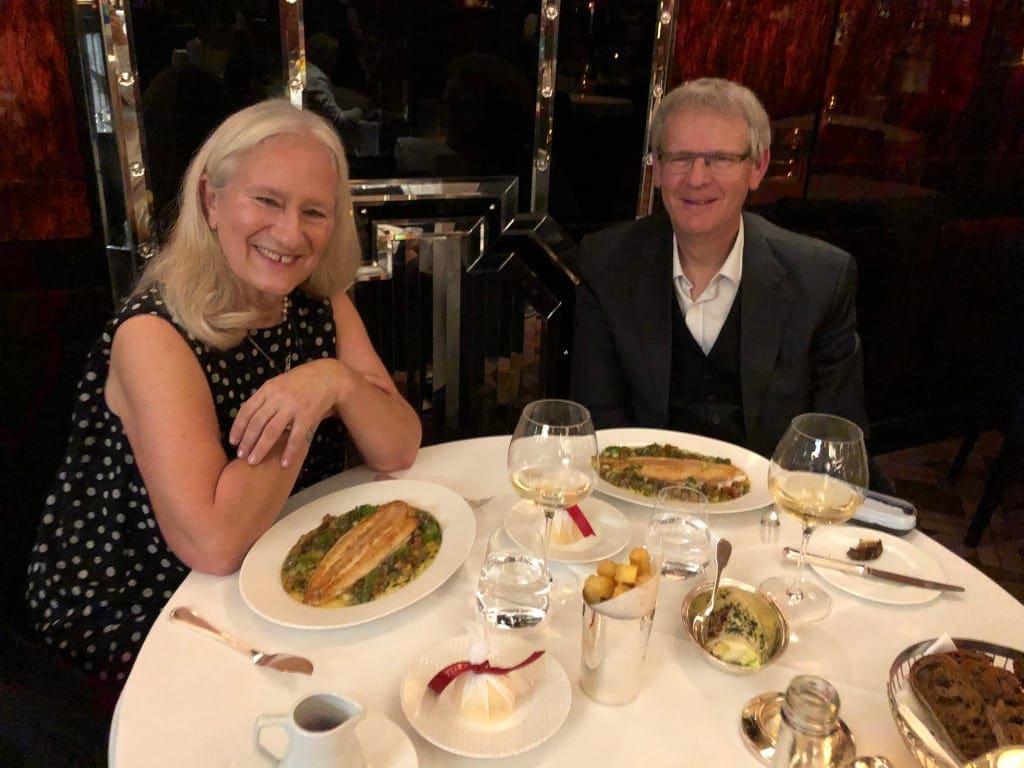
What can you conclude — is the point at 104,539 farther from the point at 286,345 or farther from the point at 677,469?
the point at 677,469

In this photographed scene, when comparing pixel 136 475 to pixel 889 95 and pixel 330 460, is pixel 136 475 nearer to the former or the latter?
pixel 330 460

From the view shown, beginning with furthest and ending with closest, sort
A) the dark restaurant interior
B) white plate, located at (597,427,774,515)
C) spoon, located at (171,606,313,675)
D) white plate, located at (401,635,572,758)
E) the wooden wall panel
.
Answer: the dark restaurant interior < the wooden wall panel < white plate, located at (597,427,774,515) < spoon, located at (171,606,313,675) < white plate, located at (401,635,572,758)

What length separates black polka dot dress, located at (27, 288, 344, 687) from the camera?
53.9 inches

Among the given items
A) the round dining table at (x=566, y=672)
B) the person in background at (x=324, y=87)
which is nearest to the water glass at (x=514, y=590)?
the round dining table at (x=566, y=672)

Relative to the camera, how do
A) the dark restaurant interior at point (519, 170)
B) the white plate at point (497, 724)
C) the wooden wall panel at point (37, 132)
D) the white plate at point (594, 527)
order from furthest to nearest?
the dark restaurant interior at point (519, 170) < the wooden wall panel at point (37, 132) < the white plate at point (594, 527) < the white plate at point (497, 724)

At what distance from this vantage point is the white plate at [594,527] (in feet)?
4.04

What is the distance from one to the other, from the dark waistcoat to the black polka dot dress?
124 cm

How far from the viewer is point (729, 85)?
2139 millimetres

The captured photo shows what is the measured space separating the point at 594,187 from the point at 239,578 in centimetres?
201

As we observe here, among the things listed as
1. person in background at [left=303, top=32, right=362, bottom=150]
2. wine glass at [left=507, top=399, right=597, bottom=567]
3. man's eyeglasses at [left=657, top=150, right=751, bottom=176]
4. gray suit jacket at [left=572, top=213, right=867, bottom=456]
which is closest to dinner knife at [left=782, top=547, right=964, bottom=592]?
wine glass at [left=507, top=399, right=597, bottom=567]

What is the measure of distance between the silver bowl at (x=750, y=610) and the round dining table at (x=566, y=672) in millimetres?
20

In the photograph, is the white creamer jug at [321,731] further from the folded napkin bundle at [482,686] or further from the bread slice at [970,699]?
the bread slice at [970,699]

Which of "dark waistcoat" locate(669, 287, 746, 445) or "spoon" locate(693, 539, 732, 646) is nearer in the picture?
"spoon" locate(693, 539, 732, 646)

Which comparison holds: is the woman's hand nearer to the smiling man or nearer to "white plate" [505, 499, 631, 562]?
"white plate" [505, 499, 631, 562]
